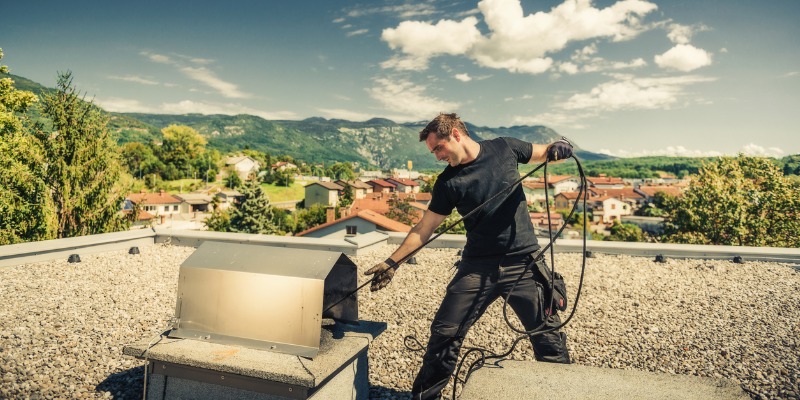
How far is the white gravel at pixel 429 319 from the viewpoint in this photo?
3.87 metres

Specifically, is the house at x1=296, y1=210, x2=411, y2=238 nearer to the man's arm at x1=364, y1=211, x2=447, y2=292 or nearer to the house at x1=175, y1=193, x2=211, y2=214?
the man's arm at x1=364, y1=211, x2=447, y2=292

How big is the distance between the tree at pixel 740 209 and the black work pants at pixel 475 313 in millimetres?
28629

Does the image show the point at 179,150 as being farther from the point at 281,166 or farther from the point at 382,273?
the point at 382,273

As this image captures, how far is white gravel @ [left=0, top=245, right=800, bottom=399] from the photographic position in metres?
3.87

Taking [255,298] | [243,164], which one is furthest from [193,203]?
[255,298]

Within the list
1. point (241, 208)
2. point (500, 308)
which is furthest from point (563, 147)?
point (241, 208)

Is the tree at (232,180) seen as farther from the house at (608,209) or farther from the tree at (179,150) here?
the house at (608,209)

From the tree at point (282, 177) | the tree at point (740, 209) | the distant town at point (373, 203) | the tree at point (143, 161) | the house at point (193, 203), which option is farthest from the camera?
the tree at point (282, 177)

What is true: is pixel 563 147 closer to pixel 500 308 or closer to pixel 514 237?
pixel 514 237

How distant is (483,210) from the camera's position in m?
3.20

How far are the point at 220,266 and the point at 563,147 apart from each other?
2.69m

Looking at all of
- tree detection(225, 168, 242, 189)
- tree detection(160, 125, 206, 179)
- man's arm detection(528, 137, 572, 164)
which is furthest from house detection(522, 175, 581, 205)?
man's arm detection(528, 137, 572, 164)

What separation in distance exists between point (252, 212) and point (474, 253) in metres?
45.4

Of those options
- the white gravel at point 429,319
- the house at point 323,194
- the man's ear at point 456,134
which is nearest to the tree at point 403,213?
the white gravel at point 429,319
